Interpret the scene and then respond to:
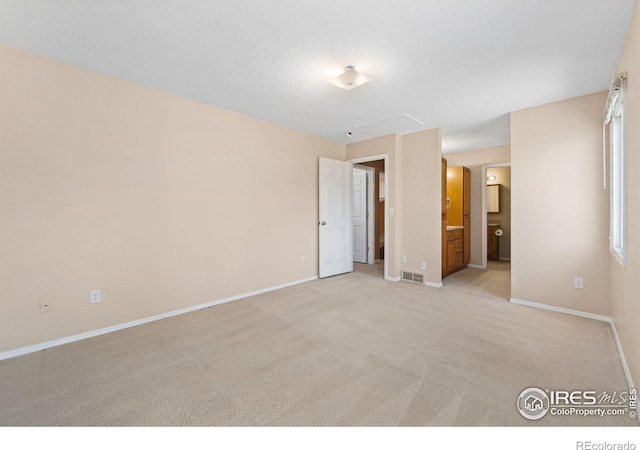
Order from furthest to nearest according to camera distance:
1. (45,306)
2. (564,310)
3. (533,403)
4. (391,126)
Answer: (391,126) → (564,310) → (45,306) → (533,403)

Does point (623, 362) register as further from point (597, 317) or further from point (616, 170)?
point (616, 170)

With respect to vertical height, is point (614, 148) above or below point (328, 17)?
below

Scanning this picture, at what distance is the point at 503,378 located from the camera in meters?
1.81

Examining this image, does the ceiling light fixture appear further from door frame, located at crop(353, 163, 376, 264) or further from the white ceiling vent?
door frame, located at crop(353, 163, 376, 264)

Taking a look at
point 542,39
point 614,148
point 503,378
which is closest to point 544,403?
point 503,378

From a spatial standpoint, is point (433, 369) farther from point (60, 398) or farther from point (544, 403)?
point (60, 398)

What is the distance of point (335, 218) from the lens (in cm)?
487

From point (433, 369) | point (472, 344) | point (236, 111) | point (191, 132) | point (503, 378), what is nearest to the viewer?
point (503, 378)

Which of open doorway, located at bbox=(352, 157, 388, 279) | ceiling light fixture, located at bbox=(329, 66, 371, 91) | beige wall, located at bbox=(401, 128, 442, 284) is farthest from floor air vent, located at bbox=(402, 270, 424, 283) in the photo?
ceiling light fixture, located at bbox=(329, 66, 371, 91)

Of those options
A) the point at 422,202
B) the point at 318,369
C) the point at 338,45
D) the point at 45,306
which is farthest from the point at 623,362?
the point at 45,306

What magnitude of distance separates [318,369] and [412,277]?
9.41 feet

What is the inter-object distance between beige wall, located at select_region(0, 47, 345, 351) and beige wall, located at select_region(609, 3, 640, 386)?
3491 millimetres

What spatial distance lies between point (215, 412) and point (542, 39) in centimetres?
334

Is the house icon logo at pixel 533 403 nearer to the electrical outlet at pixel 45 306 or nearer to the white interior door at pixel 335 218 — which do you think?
the white interior door at pixel 335 218
